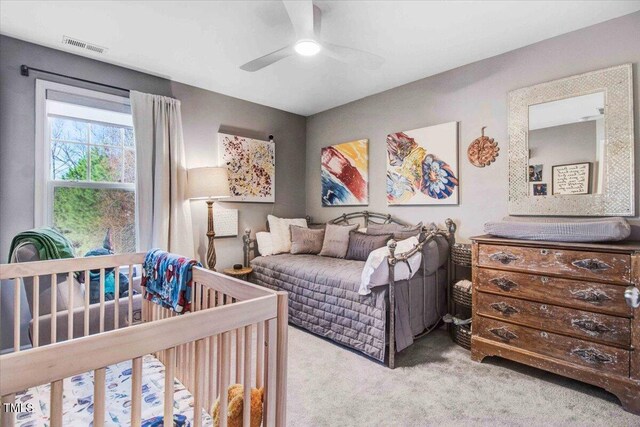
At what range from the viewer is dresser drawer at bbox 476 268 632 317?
1.73 meters

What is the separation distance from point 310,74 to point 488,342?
2.71m

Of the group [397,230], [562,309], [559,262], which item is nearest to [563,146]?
[559,262]

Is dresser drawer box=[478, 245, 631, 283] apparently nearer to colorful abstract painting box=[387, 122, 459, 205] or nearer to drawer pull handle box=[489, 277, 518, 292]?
drawer pull handle box=[489, 277, 518, 292]

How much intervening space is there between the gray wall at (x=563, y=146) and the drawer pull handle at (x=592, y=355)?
1.09m

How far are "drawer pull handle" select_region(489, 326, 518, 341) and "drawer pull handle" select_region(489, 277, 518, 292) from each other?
270mm

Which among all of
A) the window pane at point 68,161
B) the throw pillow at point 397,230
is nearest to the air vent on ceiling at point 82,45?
the window pane at point 68,161

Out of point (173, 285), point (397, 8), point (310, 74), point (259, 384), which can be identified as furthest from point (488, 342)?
point (310, 74)

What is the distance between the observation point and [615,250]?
1.72 m

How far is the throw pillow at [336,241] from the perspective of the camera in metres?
3.30

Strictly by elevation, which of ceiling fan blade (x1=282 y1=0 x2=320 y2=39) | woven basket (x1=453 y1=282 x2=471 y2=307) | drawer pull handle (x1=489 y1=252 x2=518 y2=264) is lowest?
woven basket (x1=453 y1=282 x2=471 y2=307)

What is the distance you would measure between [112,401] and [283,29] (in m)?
2.39

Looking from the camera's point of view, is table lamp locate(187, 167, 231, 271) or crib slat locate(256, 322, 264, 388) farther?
table lamp locate(187, 167, 231, 271)

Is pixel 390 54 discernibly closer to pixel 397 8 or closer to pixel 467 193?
pixel 397 8

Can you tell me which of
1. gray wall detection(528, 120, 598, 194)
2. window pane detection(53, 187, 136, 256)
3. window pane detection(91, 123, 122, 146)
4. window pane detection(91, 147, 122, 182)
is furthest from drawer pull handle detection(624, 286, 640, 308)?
window pane detection(91, 123, 122, 146)
